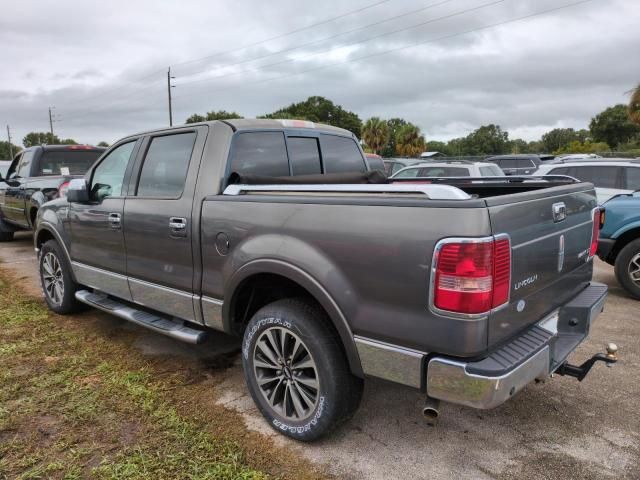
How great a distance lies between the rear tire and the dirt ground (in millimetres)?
1837

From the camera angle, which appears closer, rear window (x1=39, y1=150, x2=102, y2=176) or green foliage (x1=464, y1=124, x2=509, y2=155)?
rear window (x1=39, y1=150, x2=102, y2=176)

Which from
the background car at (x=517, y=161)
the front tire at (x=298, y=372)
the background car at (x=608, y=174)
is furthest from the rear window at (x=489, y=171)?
the front tire at (x=298, y=372)

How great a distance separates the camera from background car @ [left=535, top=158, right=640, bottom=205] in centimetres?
802

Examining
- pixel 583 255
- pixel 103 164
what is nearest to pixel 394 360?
pixel 583 255

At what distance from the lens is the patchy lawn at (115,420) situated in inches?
105

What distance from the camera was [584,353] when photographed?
4.14m

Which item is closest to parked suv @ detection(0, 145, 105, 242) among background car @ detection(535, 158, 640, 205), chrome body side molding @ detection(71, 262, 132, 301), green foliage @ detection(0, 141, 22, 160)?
chrome body side molding @ detection(71, 262, 132, 301)

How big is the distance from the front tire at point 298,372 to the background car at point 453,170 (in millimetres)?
7094

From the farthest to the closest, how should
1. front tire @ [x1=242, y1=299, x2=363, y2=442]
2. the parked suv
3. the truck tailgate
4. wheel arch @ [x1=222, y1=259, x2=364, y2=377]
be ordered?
the parked suv → front tire @ [x1=242, y1=299, x2=363, y2=442] → wheel arch @ [x1=222, y1=259, x2=364, y2=377] → the truck tailgate

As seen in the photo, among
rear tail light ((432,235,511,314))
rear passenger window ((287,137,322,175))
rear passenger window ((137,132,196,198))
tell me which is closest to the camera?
rear tail light ((432,235,511,314))

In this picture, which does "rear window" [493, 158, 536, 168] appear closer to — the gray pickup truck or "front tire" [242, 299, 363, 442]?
the gray pickup truck

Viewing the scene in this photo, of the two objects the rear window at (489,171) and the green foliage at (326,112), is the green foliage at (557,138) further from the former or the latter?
the rear window at (489,171)

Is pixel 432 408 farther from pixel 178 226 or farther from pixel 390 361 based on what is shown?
pixel 178 226

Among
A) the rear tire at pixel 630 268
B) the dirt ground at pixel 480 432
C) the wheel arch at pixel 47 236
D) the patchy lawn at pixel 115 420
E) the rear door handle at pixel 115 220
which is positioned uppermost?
the rear door handle at pixel 115 220
